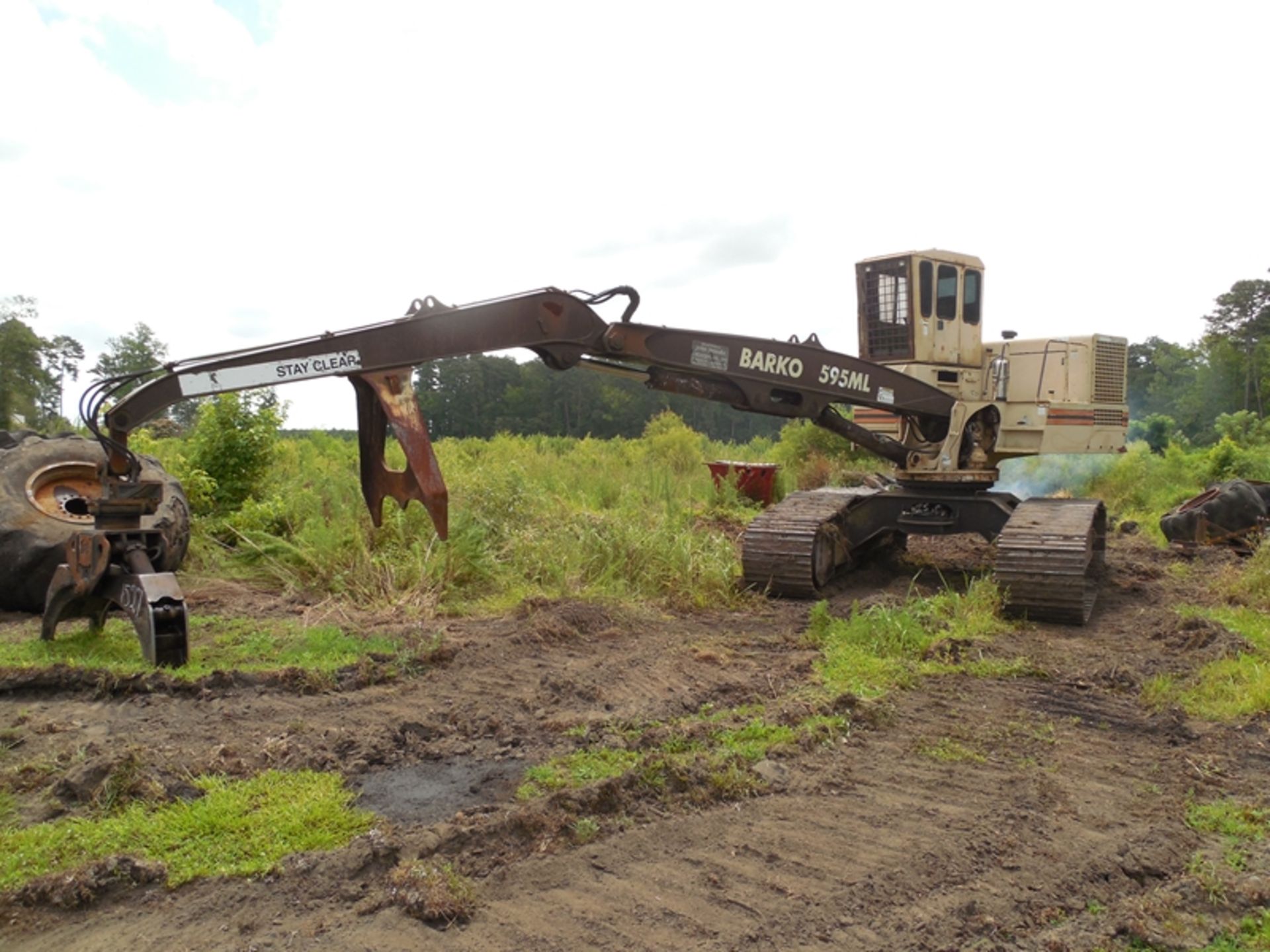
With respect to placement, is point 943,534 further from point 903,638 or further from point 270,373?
point 270,373

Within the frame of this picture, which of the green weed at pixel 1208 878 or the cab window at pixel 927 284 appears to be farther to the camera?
the cab window at pixel 927 284

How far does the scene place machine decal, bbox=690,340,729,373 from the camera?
734 centimetres

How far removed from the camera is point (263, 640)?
6.66 metres

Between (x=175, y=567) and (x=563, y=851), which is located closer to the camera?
(x=563, y=851)

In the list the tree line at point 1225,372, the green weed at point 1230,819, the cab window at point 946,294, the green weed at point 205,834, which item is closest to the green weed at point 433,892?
the green weed at point 205,834

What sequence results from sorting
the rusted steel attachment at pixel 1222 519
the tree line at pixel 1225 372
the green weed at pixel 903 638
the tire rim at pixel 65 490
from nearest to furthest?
the green weed at pixel 903 638
the tire rim at pixel 65 490
the rusted steel attachment at pixel 1222 519
the tree line at pixel 1225 372

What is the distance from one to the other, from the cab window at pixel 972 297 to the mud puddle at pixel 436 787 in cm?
669

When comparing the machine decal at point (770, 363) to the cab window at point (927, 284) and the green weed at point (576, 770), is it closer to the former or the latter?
the cab window at point (927, 284)

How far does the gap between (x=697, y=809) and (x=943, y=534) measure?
231 inches

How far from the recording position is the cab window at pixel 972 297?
9.32 metres

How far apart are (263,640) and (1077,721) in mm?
5029

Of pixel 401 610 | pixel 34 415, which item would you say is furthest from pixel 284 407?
pixel 34 415

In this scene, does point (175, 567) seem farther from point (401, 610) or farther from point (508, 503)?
point (508, 503)

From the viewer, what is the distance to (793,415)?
821 cm
